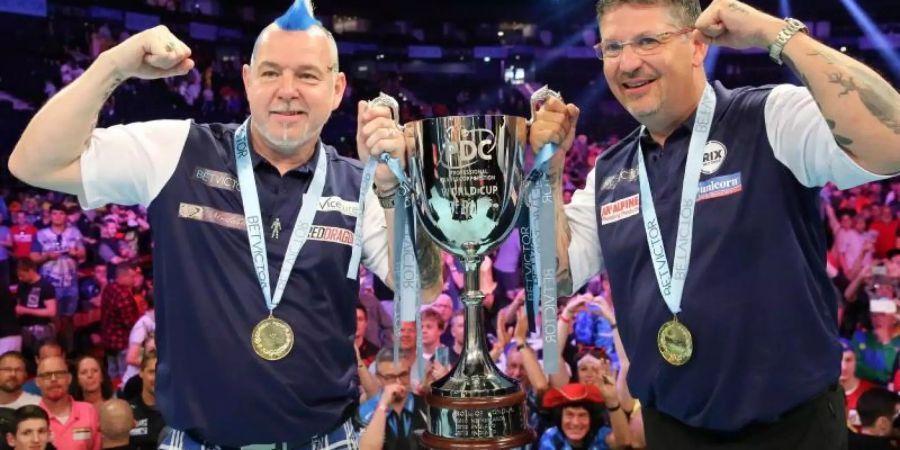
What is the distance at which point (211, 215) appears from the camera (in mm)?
2281

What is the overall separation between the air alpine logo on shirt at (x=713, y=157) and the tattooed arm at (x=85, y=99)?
1.26 meters

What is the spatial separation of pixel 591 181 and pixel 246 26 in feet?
58.8

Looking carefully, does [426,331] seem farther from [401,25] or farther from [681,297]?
[401,25]

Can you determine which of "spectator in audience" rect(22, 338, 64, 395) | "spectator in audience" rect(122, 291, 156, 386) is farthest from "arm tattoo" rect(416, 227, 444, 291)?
"spectator in audience" rect(122, 291, 156, 386)

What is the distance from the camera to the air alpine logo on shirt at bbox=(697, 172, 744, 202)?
205cm

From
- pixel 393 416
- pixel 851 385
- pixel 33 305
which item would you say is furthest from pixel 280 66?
pixel 33 305

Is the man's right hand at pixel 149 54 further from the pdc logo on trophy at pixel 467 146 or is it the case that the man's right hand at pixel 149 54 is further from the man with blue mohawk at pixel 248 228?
the pdc logo on trophy at pixel 467 146

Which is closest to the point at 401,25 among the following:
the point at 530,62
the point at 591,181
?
the point at 530,62

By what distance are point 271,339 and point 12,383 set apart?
4.30 meters

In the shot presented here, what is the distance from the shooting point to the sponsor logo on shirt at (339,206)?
235 centimetres

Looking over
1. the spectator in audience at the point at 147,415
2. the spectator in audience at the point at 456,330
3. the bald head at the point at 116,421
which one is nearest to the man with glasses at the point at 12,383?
the bald head at the point at 116,421

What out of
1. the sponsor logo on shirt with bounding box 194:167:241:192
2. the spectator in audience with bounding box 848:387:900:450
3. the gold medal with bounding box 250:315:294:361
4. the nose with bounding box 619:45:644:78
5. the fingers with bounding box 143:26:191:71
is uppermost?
the fingers with bounding box 143:26:191:71

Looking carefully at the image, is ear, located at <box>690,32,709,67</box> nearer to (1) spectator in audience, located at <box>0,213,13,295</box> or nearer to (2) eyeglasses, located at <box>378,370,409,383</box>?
(2) eyeglasses, located at <box>378,370,409,383</box>

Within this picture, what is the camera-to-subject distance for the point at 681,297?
2064 mm
